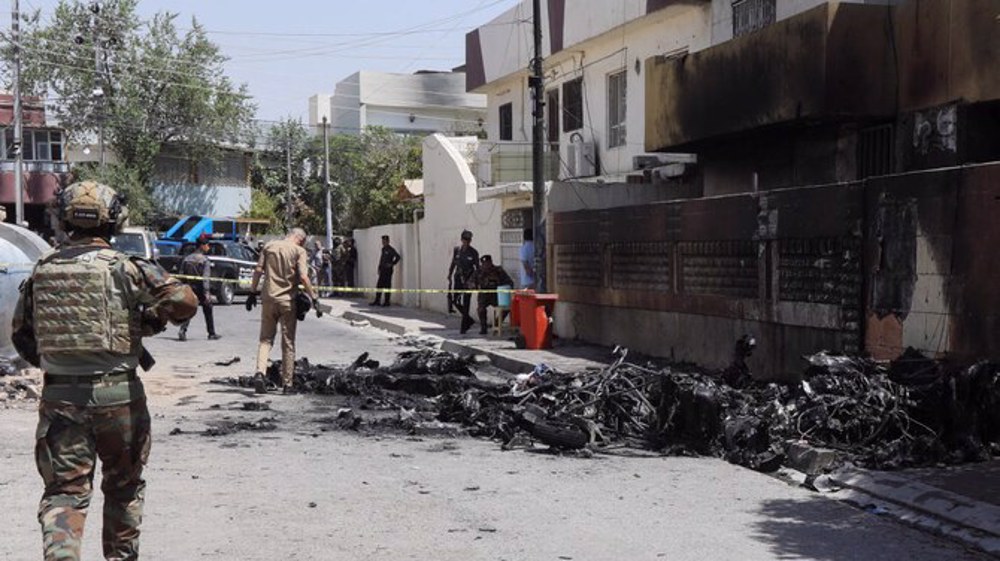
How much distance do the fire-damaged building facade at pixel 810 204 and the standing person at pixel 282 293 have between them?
4.94m

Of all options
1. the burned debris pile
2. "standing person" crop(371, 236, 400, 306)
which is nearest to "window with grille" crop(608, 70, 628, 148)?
"standing person" crop(371, 236, 400, 306)

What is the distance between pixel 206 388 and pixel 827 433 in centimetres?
708

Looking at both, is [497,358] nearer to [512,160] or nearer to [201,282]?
[201,282]

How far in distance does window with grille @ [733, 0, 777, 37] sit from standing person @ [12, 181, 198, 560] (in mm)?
12908

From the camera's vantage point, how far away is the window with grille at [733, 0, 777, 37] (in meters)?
15.8

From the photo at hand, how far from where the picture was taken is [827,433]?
805 centimetres

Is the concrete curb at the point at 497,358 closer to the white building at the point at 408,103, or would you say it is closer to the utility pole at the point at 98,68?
the utility pole at the point at 98,68

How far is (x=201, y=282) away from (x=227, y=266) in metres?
11.4

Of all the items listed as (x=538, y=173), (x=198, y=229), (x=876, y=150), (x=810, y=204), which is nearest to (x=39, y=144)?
(x=198, y=229)

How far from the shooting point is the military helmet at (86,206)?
442cm

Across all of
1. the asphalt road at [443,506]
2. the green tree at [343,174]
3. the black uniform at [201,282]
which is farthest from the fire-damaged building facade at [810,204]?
the green tree at [343,174]

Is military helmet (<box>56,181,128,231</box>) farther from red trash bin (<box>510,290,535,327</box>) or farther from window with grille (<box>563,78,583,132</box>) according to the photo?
window with grille (<box>563,78,583,132</box>)

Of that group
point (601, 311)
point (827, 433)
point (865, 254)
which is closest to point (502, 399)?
point (827, 433)

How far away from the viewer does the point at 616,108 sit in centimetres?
2122
